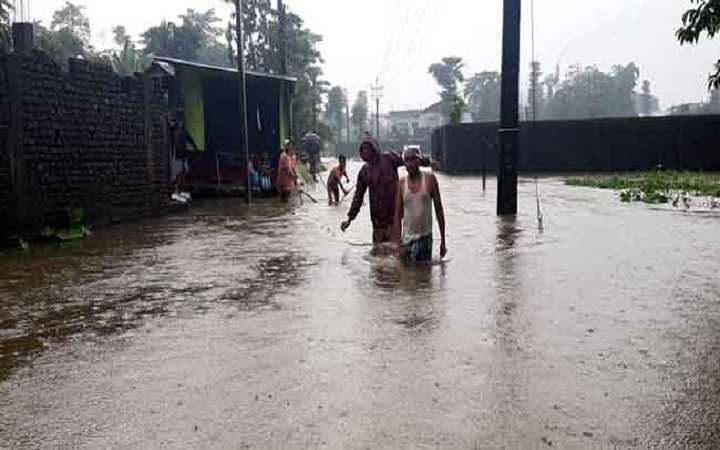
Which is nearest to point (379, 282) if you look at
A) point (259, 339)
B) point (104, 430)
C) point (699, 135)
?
point (259, 339)

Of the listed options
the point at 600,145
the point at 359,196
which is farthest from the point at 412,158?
the point at 600,145

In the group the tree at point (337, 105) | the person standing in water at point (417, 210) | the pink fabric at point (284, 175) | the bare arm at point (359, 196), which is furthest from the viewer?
the tree at point (337, 105)

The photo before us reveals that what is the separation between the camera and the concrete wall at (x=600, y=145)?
107ft

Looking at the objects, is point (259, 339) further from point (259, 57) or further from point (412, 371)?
point (259, 57)

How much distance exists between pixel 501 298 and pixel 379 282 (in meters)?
1.37

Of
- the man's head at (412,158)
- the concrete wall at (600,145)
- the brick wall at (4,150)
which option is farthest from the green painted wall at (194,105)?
the man's head at (412,158)

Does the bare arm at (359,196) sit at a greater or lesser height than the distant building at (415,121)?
lesser

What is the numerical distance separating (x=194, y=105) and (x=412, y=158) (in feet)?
49.9

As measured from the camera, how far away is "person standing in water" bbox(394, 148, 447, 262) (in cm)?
862

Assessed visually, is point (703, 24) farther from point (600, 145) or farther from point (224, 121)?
point (600, 145)

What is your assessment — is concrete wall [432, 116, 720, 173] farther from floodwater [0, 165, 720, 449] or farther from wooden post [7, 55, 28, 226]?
floodwater [0, 165, 720, 449]

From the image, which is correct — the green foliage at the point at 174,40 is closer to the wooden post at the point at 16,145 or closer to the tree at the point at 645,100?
the wooden post at the point at 16,145

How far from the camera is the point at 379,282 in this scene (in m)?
7.63

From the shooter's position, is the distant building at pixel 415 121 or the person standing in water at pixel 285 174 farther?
the distant building at pixel 415 121
